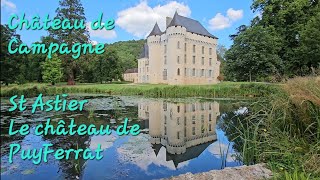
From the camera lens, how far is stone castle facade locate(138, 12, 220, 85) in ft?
82.0

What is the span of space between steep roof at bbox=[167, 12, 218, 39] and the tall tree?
74.8 feet

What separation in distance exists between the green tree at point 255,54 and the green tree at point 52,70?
581 inches

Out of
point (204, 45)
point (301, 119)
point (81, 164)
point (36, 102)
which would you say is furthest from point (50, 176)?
point (204, 45)

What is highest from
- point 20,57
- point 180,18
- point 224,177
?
point 180,18

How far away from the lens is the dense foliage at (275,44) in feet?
51.7

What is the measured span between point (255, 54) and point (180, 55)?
9.78 m

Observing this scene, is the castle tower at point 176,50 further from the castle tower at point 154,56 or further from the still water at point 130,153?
the still water at point 130,153

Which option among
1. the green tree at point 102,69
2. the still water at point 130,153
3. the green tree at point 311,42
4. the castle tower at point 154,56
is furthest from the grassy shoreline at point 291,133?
the castle tower at point 154,56

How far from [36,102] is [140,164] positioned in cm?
197

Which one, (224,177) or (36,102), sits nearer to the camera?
(36,102)

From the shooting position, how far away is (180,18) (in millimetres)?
25953

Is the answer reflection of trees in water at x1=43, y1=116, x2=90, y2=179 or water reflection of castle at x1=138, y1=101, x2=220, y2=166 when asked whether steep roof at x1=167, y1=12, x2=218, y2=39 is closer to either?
water reflection of castle at x1=138, y1=101, x2=220, y2=166

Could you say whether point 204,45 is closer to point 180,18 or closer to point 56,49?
point 180,18

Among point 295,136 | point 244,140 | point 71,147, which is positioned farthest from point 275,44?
point 71,147
